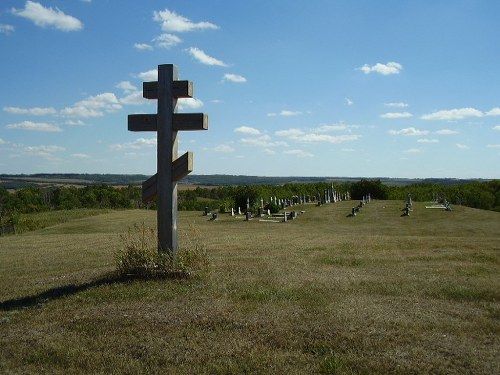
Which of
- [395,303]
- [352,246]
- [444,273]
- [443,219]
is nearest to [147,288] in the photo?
[395,303]

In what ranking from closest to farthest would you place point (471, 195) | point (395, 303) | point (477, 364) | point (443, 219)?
point (477, 364)
point (395, 303)
point (443, 219)
point (471, 195)

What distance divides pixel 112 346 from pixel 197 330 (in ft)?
3.42

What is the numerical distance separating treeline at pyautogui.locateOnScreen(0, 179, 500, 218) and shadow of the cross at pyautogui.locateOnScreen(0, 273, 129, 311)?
134 feet

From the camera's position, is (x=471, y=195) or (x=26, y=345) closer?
(x=26, y=345)

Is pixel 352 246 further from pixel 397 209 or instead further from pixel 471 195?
pixel 471 195

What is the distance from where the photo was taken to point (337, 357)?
5.31 metres

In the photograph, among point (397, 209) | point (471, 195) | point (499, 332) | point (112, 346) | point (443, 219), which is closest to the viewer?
point (112, 346)

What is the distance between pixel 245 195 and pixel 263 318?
1816 inches

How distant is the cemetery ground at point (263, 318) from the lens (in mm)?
5262

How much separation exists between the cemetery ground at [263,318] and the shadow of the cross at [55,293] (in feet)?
0.12

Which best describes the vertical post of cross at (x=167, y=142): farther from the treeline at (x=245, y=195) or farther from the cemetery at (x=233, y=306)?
the treeline at (x=245, y=195)

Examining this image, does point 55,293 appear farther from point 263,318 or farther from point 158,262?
point 263,318

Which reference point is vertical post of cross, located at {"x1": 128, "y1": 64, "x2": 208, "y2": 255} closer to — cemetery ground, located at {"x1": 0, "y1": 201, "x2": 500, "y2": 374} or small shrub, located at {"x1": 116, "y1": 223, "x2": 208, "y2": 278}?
small shrub, located at {"x1": 116, "y1": 223, "x2": 208, "y2": 278}

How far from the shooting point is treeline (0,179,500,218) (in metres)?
61.5
